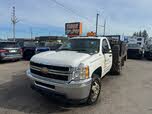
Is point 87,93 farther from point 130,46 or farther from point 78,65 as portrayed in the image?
point 130,46

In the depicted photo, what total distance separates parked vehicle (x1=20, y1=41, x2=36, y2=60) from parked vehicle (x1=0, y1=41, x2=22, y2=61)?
134 centimetres

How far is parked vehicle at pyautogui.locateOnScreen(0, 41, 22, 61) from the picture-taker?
1166cm

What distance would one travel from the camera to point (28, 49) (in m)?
14.2

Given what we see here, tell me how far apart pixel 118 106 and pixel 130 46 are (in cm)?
1409

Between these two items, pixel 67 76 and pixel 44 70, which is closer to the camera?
pixel 67 76

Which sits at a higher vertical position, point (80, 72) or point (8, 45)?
point (8, 45)

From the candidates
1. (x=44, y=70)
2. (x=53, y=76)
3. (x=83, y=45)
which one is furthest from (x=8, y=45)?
(x=53, y=76)

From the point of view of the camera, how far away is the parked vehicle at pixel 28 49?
554 inches

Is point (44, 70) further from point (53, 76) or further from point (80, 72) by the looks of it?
point (80, 72)

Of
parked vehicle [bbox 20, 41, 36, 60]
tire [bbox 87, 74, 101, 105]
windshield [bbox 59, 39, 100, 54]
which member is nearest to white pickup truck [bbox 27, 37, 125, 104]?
tire [bbox 87, 74, 101, 105]

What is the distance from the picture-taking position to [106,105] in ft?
15.0

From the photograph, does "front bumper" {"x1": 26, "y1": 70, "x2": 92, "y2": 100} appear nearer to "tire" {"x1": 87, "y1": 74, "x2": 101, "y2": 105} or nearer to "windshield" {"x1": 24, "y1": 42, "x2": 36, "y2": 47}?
"tire" {"x1": 87, "y1": 74, "x2": 101, "y2": 105}

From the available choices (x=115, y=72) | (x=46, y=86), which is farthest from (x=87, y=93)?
(x=115, y=72)

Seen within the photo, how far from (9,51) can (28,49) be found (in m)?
2.32
